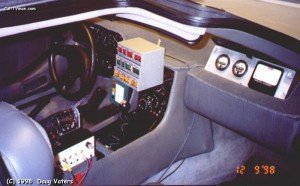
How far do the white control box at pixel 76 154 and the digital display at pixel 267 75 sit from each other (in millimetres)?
933

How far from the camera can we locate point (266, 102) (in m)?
1.56

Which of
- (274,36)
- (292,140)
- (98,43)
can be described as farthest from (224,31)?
(98,43)

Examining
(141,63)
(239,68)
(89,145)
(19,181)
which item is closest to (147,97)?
(141,63)

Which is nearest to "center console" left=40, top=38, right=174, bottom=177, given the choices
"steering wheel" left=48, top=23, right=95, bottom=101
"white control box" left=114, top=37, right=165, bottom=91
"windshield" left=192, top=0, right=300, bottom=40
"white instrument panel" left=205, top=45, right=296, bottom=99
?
"white control box" left=114, top=37, right=165, bottom=91

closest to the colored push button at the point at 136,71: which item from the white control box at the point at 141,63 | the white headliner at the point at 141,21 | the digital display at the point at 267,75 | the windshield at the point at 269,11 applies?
the white control box at the point at 141,63

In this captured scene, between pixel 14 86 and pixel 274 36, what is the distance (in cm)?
172

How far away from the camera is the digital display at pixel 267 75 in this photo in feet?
5.28

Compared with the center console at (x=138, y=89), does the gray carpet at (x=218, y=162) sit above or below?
below

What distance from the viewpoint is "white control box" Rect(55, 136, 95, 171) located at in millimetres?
1616

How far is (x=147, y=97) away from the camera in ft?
6.49

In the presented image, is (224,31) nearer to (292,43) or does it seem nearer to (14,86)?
(292,43)

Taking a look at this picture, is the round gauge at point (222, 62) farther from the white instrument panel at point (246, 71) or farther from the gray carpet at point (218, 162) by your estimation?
the gray carpet at point (218, 162)

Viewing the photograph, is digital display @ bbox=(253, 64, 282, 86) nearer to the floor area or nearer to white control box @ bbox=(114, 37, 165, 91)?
white control box @ bbox=(114, 37, 165, 91)

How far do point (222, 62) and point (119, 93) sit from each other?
67 centimetres
